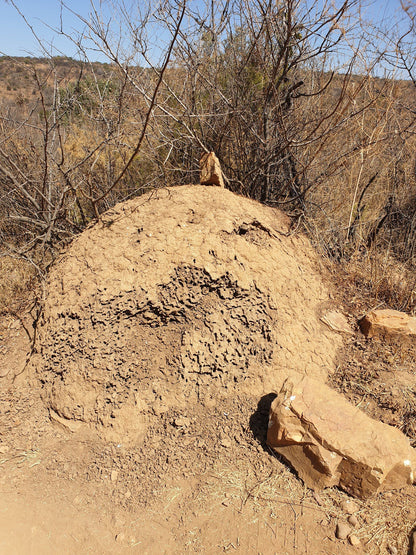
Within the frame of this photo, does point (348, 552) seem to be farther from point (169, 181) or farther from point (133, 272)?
point (169, 181)

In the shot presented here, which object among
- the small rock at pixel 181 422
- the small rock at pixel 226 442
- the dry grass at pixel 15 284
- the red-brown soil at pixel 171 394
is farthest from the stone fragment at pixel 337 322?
the dry grass at pixel 15 284

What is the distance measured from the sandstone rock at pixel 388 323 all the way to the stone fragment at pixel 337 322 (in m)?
0.12

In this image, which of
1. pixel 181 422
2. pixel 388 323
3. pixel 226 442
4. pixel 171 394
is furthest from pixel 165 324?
pixel 388 323

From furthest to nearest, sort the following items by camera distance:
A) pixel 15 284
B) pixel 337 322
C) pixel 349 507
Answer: pixel 15 284 → pixel 337 322 → pixel 349 507

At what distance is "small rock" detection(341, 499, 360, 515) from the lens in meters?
2.05

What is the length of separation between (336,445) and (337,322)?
4.03ft

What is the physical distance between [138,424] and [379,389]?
167cm

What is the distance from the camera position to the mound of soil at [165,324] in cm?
257

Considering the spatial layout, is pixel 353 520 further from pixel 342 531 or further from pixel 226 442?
pixel 226 442

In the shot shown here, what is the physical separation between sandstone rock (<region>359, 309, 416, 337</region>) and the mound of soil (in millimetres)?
332

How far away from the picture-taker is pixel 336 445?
2.08 metres

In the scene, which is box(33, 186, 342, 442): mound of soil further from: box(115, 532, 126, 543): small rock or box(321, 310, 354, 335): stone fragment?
box(115, 532, 126, 543): small rock

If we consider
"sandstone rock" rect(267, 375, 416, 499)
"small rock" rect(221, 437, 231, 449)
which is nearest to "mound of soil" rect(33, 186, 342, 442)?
"small rock" rect(221, 437, 231, 449)

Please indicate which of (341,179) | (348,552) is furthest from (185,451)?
(341,179)
